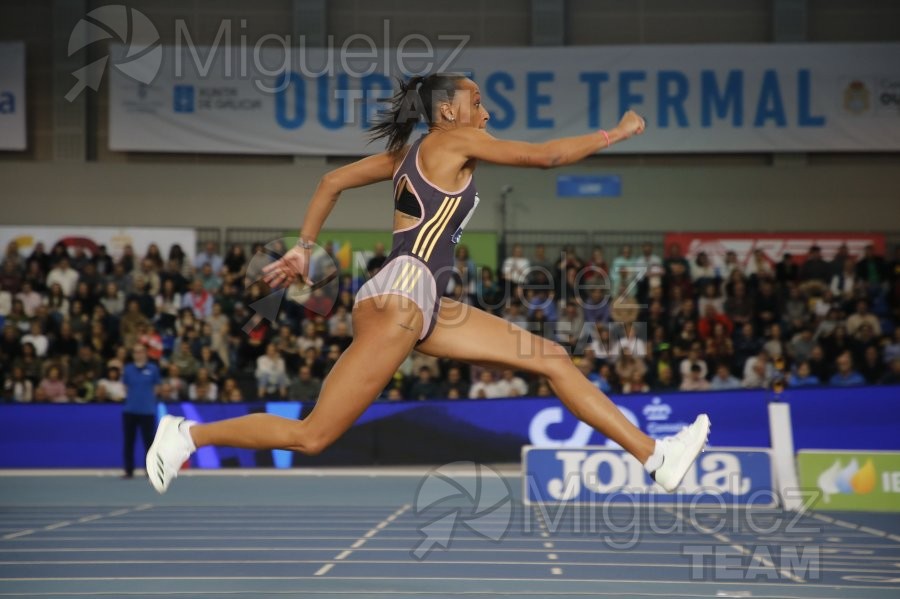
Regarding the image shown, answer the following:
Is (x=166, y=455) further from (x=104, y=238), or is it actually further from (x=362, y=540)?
(x=104, y=238)

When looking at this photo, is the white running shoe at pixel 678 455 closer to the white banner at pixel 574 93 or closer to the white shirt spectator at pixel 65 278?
the white shirt spectator at pixel 65 278

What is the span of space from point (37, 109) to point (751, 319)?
46.3ft

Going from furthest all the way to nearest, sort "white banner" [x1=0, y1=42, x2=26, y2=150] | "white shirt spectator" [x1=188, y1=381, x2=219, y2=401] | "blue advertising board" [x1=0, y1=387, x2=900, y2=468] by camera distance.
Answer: "white banner" [x1=0, y1=42, x2=26, y2=150] → "white shirt spectator" [x1=188, y1=381, x2=219, y2=401] → "blue advertising board" [x1=0, y1=387, x2=900, y2=468]

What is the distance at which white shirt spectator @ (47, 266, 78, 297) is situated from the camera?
62.4 ft

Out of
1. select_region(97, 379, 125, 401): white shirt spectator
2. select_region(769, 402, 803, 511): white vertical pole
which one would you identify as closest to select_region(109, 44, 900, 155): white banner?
select_region(97, 379, 125, 401): white shirt spectator

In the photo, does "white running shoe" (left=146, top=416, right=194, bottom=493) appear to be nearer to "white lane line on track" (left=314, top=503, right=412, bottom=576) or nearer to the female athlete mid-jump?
the female athlete mid-jump

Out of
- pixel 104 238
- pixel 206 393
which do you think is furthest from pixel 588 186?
pixel 104 238

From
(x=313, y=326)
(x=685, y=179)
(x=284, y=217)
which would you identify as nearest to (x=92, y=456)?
(x=313, y=326)

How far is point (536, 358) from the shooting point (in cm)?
528

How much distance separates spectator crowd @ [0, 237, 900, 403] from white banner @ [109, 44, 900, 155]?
9.40ft

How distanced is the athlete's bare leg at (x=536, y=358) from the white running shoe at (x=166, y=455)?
1.32m

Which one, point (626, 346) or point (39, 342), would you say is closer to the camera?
point (626, 346)

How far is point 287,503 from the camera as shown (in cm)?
1260

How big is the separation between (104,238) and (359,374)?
681 inches
